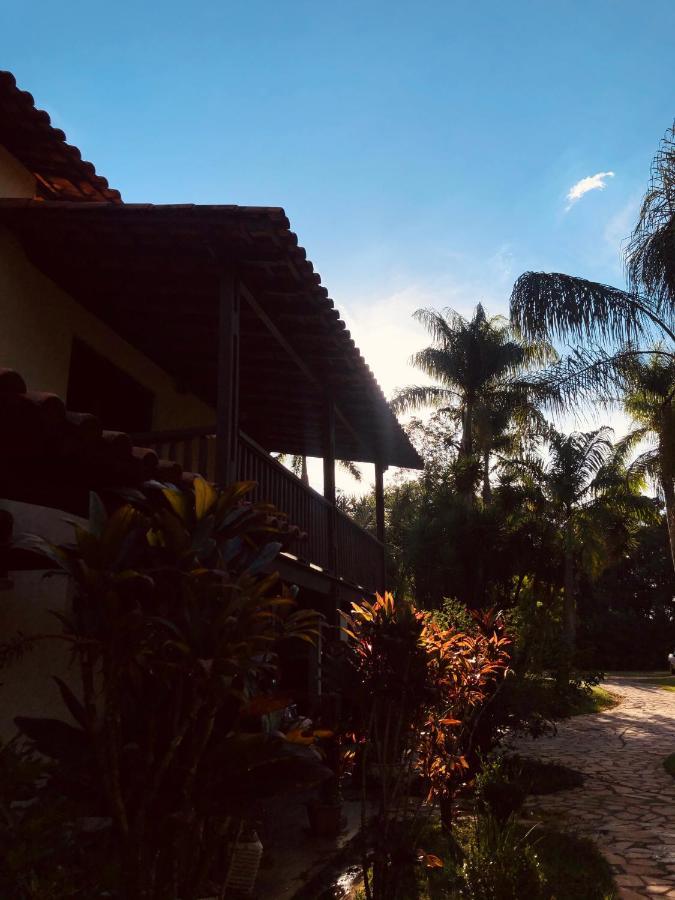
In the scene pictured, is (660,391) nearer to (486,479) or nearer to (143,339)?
(143,339)

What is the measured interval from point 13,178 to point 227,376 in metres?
2.65

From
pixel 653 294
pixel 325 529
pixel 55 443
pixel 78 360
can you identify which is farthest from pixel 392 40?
pixel 653 294

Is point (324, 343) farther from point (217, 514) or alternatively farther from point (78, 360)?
point (217, 514)

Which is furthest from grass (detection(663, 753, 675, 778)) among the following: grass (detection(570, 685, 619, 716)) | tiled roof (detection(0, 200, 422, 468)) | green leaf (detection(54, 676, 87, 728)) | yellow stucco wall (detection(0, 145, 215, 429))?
green leaf (detection(54, 676, 87, 728))

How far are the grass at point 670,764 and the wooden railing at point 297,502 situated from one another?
4875 millimetres

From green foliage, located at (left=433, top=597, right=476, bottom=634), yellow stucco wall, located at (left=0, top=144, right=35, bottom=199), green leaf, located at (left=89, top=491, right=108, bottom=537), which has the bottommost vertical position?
green foliage, located at (left=433, top=597, right=476, bottom=634)

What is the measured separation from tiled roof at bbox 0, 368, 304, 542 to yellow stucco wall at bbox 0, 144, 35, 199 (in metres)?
3.57

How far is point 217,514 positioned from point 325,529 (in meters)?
6.18

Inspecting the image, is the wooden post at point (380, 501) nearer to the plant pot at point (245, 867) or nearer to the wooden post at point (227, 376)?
the wooden post at point (227, 376)

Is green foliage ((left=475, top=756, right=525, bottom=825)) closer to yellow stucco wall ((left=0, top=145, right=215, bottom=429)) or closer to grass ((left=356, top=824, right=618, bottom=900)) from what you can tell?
grass ((left=356, top=824, right=618, bottom=900))

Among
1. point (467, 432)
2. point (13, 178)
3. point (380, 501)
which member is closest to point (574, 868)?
point (13, 178)

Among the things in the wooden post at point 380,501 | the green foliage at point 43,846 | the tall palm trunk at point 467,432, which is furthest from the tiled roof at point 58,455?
the tall palm trunk at point 467,432

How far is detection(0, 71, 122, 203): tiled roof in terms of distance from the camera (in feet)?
19.0

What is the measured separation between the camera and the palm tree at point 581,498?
27.3 m
